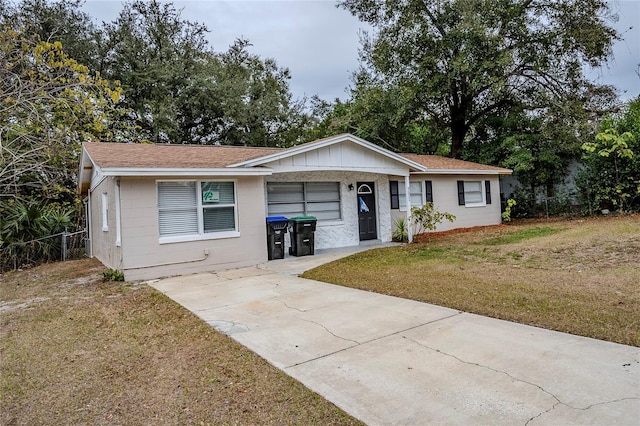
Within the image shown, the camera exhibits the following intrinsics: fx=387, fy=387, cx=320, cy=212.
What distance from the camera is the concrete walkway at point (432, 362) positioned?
281cm

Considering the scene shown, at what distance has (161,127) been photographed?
70.2ft

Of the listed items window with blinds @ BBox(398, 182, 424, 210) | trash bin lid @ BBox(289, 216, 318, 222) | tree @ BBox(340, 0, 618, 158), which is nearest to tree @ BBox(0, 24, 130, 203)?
trash bin lid @ BBox(289, 216, 318, 222)

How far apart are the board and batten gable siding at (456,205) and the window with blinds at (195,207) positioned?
22.3ft

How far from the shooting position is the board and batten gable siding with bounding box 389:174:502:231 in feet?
49.8

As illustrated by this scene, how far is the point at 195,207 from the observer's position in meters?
9.12

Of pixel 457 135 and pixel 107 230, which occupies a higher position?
pixel 457 135

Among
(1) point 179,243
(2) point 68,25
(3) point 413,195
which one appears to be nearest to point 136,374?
(1) point 179,243

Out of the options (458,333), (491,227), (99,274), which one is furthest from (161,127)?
(458,333)

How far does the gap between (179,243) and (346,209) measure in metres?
5.83

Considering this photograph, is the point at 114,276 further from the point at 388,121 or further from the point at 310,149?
the point at 388,121

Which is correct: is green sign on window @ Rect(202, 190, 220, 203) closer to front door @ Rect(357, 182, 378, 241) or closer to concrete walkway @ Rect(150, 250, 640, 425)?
concrete walkway @ Rect(150, 250, 640, 425)

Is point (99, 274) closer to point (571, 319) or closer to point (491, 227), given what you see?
point (571, 319)

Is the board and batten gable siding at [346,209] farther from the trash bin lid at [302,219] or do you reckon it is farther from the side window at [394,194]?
the trash bin lid at [302,219]

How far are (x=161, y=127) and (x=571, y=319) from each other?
70.0ft
